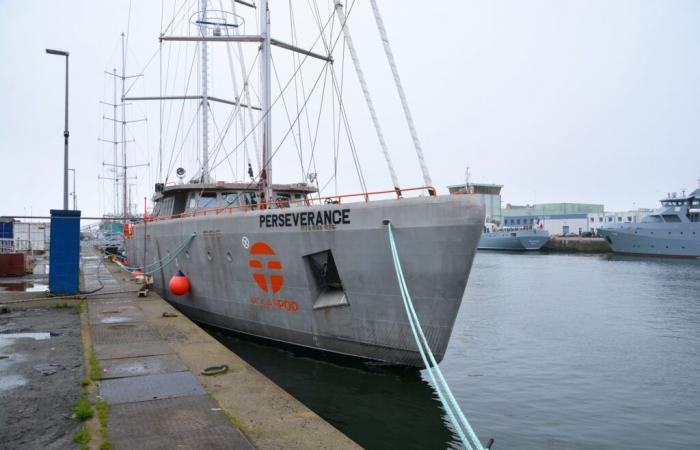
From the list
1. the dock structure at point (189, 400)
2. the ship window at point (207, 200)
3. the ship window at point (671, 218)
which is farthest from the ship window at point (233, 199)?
the ship window at point (671, 218)

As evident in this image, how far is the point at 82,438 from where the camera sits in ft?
15.7

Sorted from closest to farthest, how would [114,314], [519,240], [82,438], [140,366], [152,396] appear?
1. [82,438]
2. [152,396]
3. [140,366]
4. [114,314]
5. [519,240]

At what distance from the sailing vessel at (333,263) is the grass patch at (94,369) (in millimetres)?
4243

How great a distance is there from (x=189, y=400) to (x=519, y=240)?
6983 cm

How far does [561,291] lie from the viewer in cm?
2706

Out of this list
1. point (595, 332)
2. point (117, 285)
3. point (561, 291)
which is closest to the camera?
point (595, 332)

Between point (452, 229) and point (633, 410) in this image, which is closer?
point (452, 229)

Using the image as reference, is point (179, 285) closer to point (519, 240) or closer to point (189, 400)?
point (189, 400)

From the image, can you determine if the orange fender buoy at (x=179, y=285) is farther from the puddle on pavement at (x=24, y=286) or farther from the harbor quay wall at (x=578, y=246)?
the harbor quay wall at (x=578, y=246)

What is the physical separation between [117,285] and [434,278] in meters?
13.7

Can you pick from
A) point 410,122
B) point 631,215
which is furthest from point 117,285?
point 631,215

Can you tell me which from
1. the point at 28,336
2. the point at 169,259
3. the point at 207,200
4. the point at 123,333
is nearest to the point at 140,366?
the point at 123,333

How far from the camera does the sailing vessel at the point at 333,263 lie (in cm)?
873

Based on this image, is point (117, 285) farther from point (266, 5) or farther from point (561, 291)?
point (561, 291)
